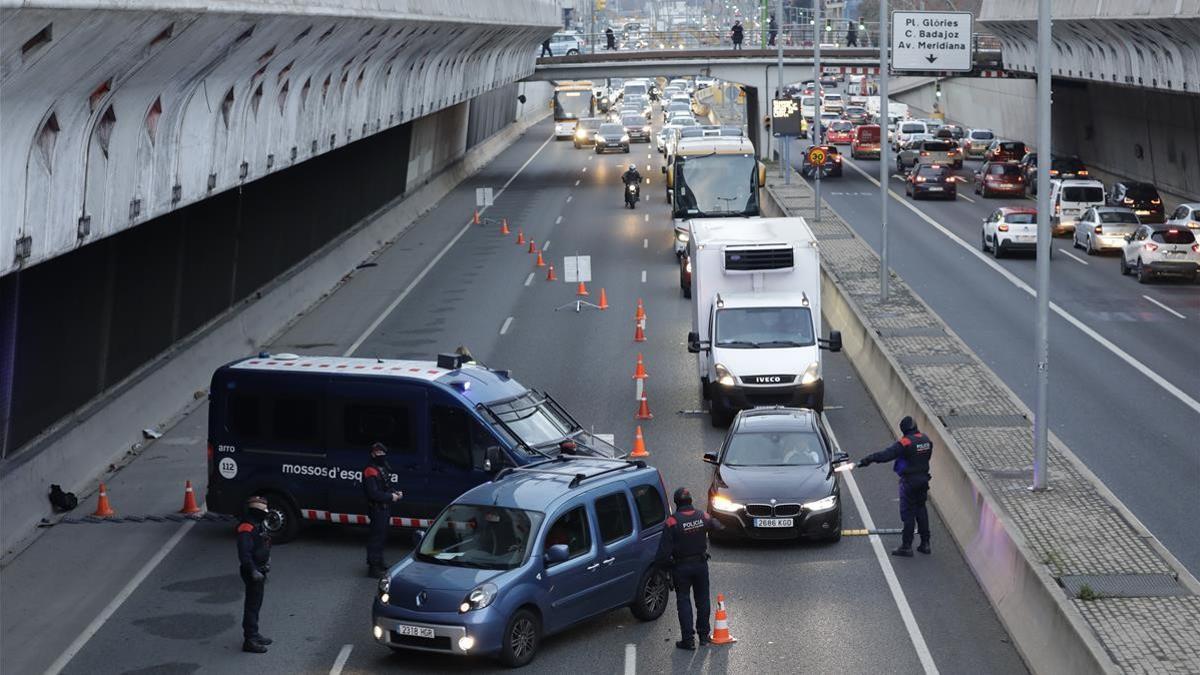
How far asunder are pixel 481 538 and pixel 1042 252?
334 inches

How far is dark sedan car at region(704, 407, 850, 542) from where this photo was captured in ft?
67.5

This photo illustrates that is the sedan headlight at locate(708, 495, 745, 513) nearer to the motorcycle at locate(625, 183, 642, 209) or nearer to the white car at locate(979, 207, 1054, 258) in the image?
the white car at locate(979, 207, 1054, 258)

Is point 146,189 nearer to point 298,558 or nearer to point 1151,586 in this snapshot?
point 298,558

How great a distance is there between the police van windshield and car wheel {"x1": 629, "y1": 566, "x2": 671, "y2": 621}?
1.70 meters

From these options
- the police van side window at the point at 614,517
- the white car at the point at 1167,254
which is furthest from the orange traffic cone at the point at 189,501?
the white car at the point at 1167,254

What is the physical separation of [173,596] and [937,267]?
103 ft

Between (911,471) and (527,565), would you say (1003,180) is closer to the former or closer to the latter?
(911,471)

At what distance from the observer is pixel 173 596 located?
64.3ft

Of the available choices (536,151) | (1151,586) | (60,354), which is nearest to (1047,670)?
(1151,586)

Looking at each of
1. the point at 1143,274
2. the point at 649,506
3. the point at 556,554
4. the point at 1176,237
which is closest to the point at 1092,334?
the point at 1143,274

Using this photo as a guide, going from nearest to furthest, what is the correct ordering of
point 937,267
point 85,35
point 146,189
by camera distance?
point 85,35 < point 146,189 < point 937,267

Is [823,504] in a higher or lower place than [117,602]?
higher

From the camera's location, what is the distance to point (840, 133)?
98562mm

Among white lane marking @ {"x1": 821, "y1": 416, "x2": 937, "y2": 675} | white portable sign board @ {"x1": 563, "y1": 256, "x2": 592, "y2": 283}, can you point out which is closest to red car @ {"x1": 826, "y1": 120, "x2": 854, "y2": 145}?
white portable sign board @ {"x1": 563, "y1": 256, "x2": 592, "y2": 283}
